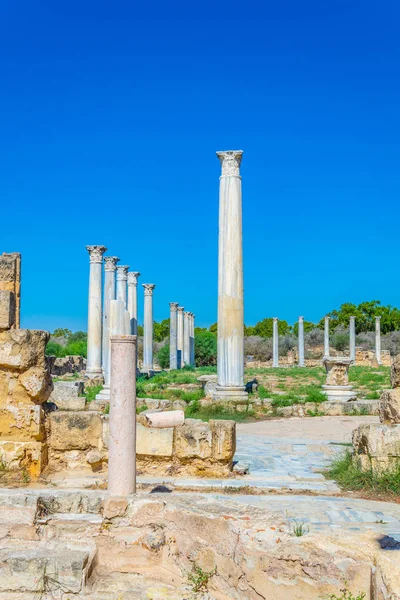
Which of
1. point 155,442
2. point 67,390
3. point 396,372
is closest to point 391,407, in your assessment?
point 396,372

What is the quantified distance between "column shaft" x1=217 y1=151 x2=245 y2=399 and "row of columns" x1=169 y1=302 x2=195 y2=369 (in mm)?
23872

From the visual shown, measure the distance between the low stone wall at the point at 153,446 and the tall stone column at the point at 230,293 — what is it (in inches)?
309

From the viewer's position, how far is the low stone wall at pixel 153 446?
8797mm

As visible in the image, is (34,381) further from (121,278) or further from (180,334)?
(180,334)

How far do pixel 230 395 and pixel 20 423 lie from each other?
28.4ft

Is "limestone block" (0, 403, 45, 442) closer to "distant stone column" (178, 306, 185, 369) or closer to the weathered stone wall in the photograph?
the weathered stone wall

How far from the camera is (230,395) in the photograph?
54.2ft

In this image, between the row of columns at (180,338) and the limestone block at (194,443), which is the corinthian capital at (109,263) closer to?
the row of columns at (180,338)

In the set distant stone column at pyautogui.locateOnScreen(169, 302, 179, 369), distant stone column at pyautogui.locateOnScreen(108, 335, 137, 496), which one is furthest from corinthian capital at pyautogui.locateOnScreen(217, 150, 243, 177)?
distant stone column at pyautogui.locateOnScreen(169, 302, 179, 369)

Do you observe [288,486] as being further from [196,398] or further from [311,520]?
[196,398]

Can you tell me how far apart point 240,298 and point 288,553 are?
A: 12380mm

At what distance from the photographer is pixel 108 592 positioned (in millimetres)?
4848

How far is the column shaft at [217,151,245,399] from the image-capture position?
16.8m

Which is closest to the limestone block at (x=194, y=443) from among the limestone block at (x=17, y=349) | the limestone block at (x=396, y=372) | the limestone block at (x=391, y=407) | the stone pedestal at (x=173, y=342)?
the limestone block at (x=17, y=349)
